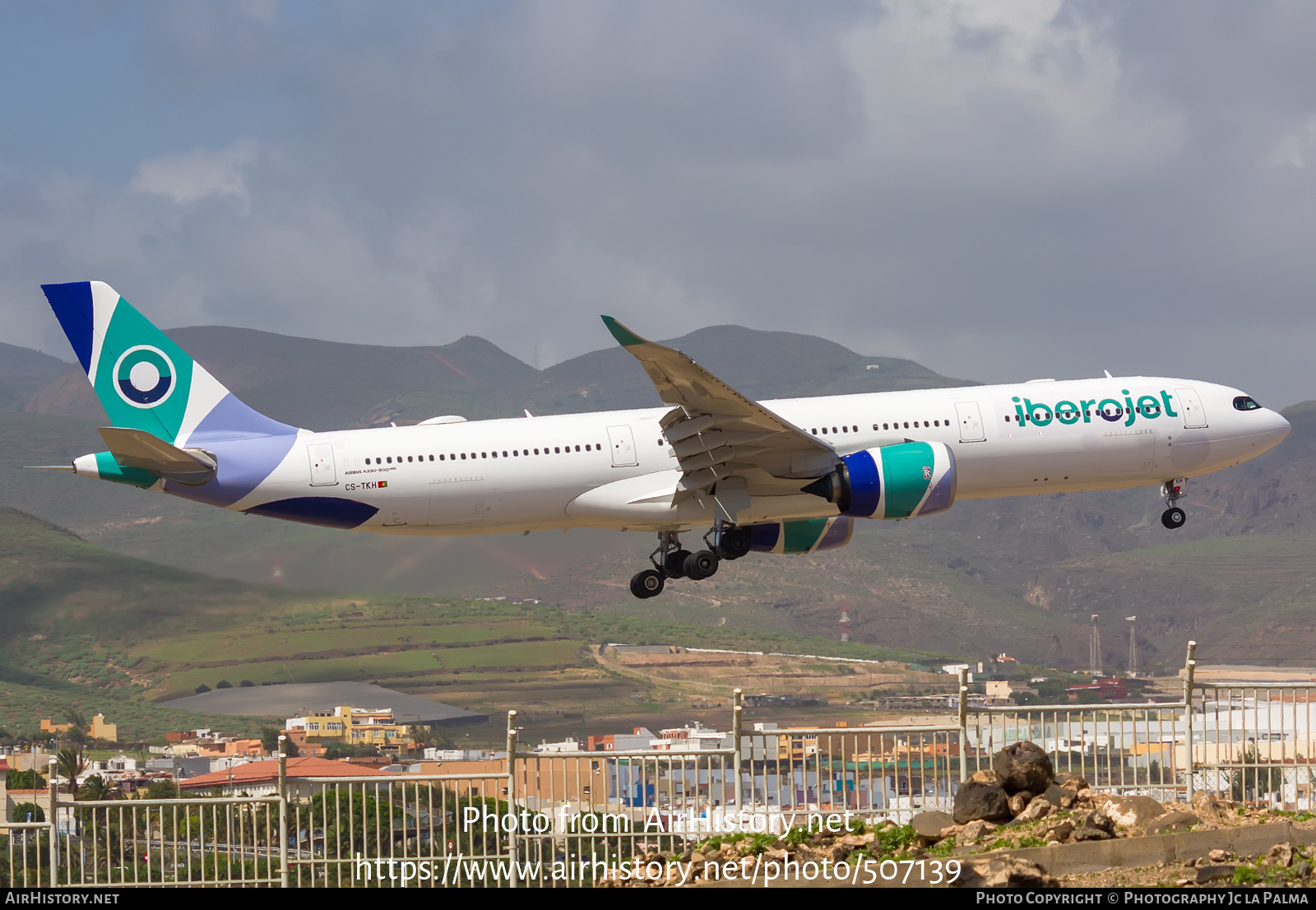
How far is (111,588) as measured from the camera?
12456cm

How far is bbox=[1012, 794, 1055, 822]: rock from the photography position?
67.5 ft

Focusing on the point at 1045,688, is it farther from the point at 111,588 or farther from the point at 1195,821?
the point at 1195,821

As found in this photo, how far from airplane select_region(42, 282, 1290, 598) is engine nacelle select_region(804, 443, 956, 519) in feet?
0.13

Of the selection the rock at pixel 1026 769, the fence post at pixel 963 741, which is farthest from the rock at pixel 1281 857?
the fence post at pixel 963 741

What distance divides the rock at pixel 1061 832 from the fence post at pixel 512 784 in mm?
6934

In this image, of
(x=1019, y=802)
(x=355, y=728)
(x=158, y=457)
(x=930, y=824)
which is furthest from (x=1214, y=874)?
(x=355, y=728)

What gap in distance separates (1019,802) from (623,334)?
48.6ft

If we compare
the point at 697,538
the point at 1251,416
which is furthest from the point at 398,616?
the point at 1251,416

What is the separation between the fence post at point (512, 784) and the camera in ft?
67.7

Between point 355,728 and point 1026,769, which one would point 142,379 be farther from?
point 355,728

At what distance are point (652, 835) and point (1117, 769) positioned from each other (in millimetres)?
7633

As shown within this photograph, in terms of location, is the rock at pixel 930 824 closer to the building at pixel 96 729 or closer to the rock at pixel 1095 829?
the rock at pixel 1095 829

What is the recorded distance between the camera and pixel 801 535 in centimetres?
4150

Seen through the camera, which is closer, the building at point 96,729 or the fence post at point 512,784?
the fence post at point 512,784
